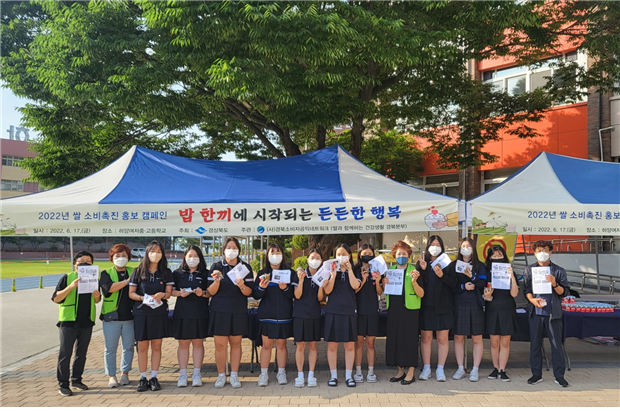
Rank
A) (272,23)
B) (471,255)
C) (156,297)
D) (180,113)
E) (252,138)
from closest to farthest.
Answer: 1. (156,297)
2. (471,255)
3. (272,23)
4. (180,113)
5. (252,138)

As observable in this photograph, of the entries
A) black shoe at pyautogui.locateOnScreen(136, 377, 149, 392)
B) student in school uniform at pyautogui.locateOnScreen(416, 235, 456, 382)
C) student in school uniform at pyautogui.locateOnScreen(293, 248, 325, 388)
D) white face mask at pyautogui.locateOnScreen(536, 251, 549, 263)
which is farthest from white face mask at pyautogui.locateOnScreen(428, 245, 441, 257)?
black shoe at pyautogui.locateOnScreen(136, 377, 149, 392)

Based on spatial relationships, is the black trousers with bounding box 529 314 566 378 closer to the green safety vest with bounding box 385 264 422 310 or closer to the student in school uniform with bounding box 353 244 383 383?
the green safety vest with bounding box 385 264 422 310

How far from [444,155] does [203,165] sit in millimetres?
10039

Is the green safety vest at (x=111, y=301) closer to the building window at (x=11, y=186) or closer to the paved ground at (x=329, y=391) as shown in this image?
the paved ground at (x=329, y=391)

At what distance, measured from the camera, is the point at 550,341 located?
5984mm

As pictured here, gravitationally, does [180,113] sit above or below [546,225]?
above

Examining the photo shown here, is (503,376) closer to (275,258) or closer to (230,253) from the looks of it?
(275,258)

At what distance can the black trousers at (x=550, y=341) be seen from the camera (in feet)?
19.3

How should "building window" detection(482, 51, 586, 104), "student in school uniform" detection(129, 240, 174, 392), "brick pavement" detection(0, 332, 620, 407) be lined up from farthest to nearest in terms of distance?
1. "building window" detection(482, 51, 586, 104)
2. "student in school uniform" detection(129, 240, 174, 392)
3. "brick pavement" detection(0, 332, 620, 407)

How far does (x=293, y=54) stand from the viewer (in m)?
7.17

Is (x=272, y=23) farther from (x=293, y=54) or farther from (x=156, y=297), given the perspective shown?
(x=156, y=297)

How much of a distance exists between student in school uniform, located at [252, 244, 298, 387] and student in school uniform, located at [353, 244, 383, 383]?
2.75 ft

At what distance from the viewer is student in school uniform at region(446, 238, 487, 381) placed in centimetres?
600

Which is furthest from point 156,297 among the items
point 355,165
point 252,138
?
point 252,138
